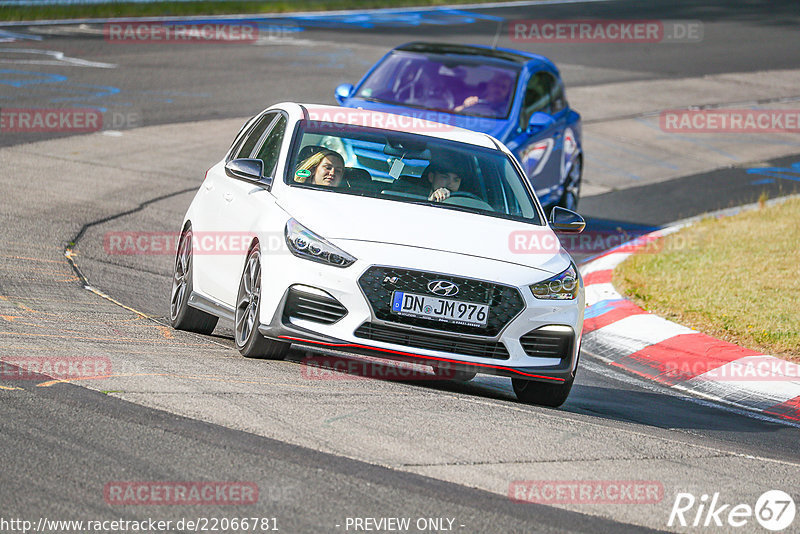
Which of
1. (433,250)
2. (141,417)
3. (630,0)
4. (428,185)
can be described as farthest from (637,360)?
(630,0)

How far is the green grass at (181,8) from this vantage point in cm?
2833

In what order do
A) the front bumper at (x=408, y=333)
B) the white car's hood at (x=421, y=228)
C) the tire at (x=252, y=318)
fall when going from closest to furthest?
the front bumper at (x=408, y=333) < the white car's hood at (x=421, y=228) < the tire at (x=252, y=318)

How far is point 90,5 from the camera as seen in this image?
97.0 feet

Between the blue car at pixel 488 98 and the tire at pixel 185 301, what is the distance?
16.2 feet

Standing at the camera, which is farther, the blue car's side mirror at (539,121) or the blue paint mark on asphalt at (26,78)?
the blue paint mark on asphalt at (26,78)

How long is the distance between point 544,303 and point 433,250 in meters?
0.72

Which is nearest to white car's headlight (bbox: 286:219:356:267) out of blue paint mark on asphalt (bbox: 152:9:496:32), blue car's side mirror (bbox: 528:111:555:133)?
blue car's side mirror (bbox: 528:111:555:133)

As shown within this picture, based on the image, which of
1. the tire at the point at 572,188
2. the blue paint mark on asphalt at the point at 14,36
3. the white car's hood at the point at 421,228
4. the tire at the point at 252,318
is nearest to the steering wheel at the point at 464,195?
the white car's hood at the point at 421,228

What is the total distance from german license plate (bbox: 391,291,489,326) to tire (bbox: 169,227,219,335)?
2.14m

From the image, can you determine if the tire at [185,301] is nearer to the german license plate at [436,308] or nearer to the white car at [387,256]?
the white car at [387,256]

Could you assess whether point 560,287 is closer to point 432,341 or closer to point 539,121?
point 432,341

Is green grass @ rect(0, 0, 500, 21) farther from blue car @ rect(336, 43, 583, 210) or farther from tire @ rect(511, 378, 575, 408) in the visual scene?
tire @ rect(511, 378, 575, 408)

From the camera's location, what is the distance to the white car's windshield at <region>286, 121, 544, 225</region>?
781 cm

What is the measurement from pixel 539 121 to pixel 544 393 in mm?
6458
